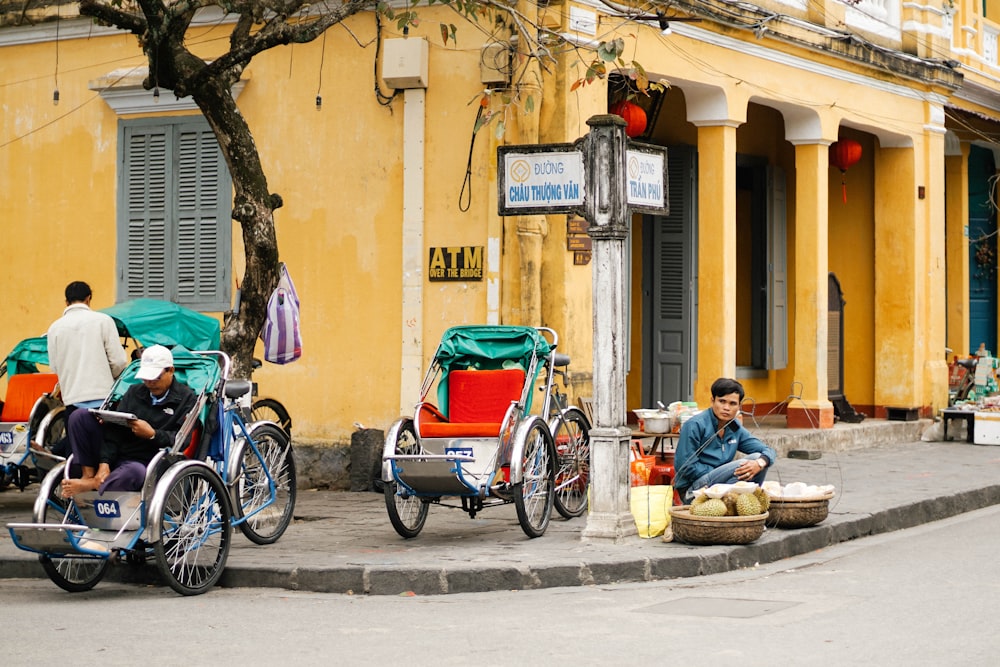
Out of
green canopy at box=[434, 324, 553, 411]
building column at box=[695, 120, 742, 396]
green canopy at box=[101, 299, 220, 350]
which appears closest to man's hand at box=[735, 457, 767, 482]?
green canopy at box=[434, 324, 553, 411]

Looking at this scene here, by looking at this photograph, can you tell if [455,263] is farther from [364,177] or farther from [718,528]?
[718,528]

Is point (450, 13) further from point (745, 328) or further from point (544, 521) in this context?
point (745, 328)

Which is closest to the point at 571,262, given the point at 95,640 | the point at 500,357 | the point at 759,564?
the point at 500,357

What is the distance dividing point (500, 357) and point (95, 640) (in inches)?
175

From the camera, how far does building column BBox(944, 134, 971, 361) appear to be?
20578 mm

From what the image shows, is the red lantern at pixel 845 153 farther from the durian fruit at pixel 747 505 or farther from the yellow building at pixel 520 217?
the durian fruit at pixel 747 505

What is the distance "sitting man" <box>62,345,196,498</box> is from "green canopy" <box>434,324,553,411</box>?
7.87 ft

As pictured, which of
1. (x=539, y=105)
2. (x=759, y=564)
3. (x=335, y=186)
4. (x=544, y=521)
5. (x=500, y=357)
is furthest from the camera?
(x=335, y=186)


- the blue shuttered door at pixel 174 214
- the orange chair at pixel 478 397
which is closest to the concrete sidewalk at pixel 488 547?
the orange chair at pixel 478 397

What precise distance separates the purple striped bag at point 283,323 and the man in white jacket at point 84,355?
1118 millimetres

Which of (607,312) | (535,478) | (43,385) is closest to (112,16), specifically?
(43,385)

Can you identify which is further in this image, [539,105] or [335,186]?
[335,186]

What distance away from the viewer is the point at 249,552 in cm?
927

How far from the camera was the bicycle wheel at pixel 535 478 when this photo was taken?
9336 millimetres
